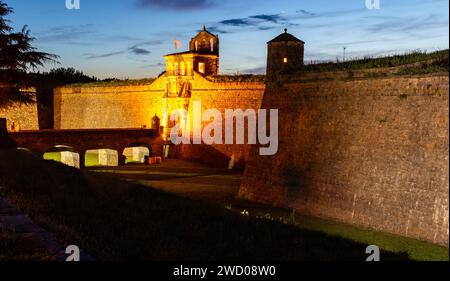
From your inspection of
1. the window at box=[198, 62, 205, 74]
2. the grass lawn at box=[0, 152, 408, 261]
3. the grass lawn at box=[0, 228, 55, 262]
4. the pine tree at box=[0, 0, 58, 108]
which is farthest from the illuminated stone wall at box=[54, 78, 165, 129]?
the grass lawn at box=[0, 228, 55, 262]

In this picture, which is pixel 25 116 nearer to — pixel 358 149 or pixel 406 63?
pixel 358 149

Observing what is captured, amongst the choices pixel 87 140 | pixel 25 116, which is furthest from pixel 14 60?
pixel 25 116

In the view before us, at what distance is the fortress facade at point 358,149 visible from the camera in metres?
15.7

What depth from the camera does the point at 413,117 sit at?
1652 cm

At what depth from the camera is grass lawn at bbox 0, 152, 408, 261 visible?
24.5 ft

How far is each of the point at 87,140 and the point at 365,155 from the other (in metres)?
22.2

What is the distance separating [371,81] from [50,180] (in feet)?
36.9

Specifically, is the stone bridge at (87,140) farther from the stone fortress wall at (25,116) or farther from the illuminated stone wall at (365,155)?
the illuminated stone wall at (365,155)

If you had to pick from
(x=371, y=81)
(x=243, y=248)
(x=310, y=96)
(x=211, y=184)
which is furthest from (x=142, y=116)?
(x=243, y=248)

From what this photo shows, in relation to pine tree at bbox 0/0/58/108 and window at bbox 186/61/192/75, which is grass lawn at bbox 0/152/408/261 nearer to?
pine tree at bbox 0/0/58/108

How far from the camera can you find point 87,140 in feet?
116

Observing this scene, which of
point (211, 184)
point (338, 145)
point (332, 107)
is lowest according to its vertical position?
point (211, 184)

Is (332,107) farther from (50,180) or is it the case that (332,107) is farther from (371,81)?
(50,180)
